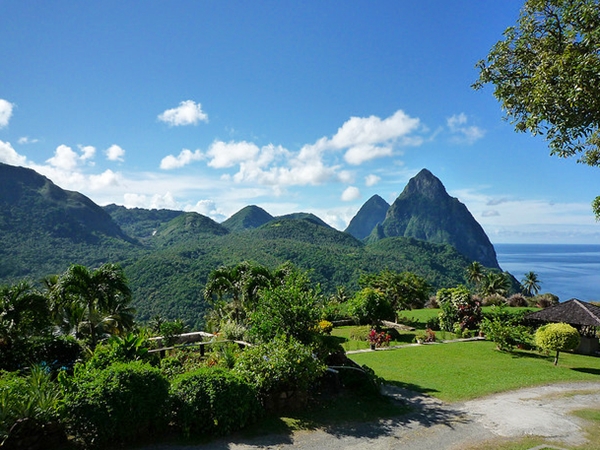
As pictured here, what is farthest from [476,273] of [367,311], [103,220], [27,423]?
[103,220]

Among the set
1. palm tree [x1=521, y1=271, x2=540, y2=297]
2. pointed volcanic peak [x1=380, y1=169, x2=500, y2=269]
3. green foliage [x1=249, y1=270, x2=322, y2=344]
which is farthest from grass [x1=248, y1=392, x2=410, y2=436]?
pointed volcanic peak [x1=380, y1=169, x2=500, y2=269]

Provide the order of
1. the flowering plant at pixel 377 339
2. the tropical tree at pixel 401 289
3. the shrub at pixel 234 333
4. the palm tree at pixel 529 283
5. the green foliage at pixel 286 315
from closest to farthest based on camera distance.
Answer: the green foliage at pixel 286 315 → the shrub at pixel 234 333 → the flowering plant at pixel 377 339 → the tropical tree at pixel 401 289 → the palm tree at pixel 529 283

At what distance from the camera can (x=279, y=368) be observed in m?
8.90

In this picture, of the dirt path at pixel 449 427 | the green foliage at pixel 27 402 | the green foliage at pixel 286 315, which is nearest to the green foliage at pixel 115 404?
the green foliage at pixel 27 402

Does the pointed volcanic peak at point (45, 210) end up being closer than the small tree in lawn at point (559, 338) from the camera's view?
No

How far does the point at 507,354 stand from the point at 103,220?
150055 millimetres

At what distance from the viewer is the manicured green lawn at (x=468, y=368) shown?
12.0 m

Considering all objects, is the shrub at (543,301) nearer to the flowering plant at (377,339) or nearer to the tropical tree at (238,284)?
the flowering plant at (377,339)

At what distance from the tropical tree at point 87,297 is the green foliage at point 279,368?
10811 millimetres

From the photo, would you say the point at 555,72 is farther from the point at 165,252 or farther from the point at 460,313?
the point at 165,252

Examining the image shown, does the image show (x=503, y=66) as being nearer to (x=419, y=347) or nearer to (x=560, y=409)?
(x=560, y=409)

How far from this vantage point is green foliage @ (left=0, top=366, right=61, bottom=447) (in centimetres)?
629

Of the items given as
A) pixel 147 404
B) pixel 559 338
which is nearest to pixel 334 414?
pixel 147 404

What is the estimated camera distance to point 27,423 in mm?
6430
